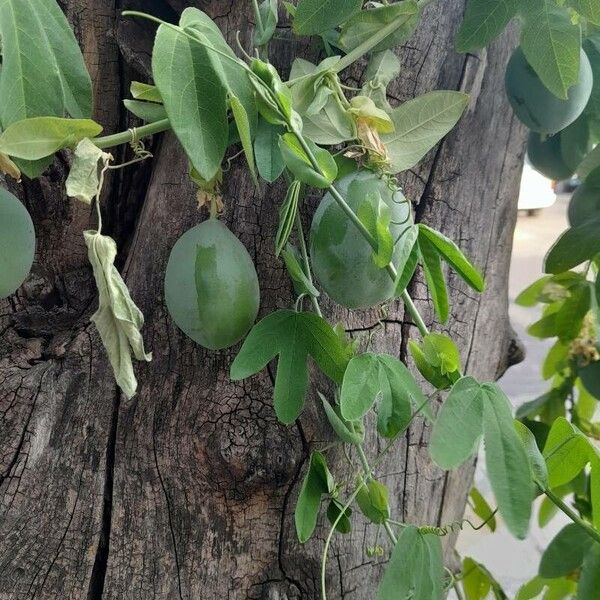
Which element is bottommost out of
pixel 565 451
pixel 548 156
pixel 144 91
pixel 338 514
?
pixel 338 514

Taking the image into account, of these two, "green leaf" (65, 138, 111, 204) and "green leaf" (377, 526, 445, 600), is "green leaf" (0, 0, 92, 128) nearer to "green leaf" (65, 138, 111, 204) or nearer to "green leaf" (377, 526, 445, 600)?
"green leaf" (65, 138, 111, 204)

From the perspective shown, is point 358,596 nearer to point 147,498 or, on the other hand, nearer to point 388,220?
point 147,498

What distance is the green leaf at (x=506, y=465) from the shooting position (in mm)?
497

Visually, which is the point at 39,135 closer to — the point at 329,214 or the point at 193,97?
the point at 193,97

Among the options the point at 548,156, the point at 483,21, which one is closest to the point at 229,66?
the point at 483,21

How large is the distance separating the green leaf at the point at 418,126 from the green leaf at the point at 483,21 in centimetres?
9

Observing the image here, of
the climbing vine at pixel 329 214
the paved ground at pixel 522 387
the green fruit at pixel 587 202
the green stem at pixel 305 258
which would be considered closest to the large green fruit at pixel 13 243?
the climbing vine at pixel 329 214

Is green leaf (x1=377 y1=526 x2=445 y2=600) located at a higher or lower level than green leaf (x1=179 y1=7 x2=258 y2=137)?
lower

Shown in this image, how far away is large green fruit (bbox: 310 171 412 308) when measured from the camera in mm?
578

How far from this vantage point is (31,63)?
0.56m

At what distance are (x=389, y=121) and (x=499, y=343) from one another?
38 centimetres

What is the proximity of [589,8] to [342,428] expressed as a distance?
1.28ft

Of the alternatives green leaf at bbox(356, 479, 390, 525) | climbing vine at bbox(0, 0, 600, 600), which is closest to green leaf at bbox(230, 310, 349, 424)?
climbing vine at bbox(0, 0, 600, 600)

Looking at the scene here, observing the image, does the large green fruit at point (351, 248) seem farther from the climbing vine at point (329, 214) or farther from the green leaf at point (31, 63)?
the green leaf at point (31, 63)
